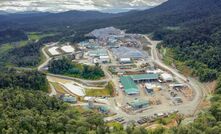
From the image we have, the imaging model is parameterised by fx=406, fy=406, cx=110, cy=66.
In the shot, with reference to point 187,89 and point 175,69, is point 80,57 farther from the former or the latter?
point 187,89

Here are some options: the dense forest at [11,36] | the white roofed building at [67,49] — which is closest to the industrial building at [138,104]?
the white roofed building at [67,49]

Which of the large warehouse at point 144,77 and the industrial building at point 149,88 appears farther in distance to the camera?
the large warehouse at point 144,77

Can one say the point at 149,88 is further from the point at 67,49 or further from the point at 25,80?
the point at 67,49

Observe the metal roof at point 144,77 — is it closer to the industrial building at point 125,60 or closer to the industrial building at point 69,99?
the industrial building at point 125,60

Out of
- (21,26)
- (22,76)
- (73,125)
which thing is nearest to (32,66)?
(22,76)

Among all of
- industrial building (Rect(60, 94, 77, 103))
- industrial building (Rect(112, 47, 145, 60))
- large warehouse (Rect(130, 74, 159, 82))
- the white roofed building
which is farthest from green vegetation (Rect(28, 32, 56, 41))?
industrial building (Rect(60, 94, 77, 103))

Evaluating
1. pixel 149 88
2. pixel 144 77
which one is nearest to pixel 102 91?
pixel 149 88

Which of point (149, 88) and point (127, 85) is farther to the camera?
point (127, 85)
